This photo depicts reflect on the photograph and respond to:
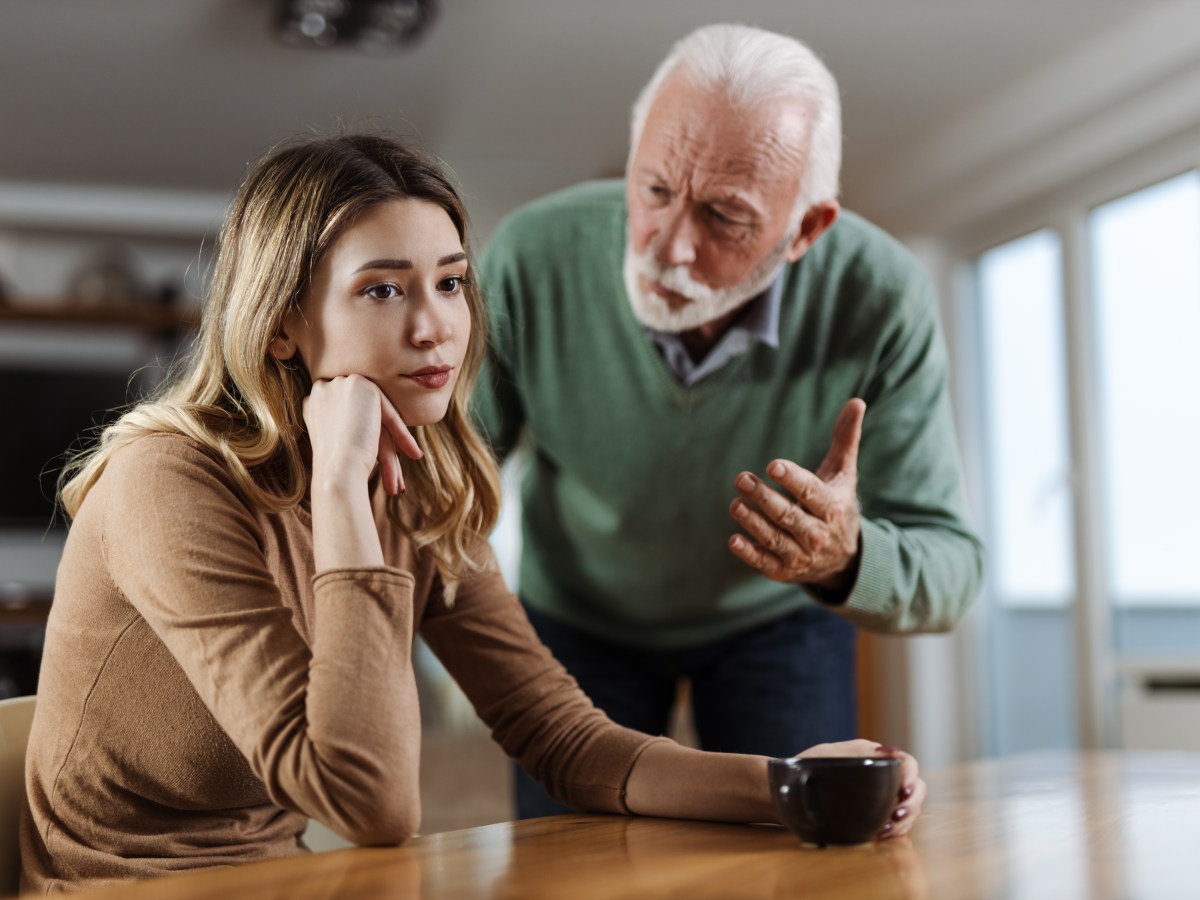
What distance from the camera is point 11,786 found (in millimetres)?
1117

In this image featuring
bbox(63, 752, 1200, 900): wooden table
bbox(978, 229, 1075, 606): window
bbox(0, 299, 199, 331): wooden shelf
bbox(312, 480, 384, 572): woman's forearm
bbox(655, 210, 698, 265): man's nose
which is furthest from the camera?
bbox(0, 299, 199, 331): wooden shelf

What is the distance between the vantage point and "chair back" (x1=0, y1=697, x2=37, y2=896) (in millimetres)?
1104

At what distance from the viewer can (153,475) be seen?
106 centimetres

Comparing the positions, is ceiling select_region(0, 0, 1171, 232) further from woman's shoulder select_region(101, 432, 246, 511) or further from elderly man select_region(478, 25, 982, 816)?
woman's shoulder select_region(101, 432, 246, 511)

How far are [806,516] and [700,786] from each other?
0.35 meters

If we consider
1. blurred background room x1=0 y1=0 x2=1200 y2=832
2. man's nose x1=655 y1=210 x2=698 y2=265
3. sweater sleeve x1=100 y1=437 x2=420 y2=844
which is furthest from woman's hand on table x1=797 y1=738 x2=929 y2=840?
blurred background room x1=0 y1=0 x2=1200 y2=832

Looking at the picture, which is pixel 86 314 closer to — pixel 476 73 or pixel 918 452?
pixel 476 73

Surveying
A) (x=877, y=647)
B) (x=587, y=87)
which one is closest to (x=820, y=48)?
(x=587, y=87)

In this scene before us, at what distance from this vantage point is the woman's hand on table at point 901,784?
993 mm

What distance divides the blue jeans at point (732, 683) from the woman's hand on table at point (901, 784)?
2.01 feet

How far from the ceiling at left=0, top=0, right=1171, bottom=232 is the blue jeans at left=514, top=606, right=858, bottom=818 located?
1822 mm

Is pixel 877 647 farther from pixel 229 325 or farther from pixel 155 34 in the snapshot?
pixel 229 325

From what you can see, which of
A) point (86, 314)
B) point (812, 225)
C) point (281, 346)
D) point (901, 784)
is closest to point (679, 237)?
point (812, 225)

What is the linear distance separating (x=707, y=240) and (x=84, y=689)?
88cm
